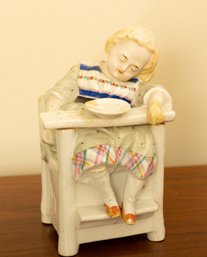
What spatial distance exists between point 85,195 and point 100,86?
0.18 meters

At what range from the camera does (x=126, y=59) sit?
0.73m

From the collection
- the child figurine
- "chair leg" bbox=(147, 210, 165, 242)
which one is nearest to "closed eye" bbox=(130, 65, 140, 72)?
the child figurine

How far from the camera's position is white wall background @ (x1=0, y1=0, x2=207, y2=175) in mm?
993

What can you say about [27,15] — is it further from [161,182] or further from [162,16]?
[161,182]

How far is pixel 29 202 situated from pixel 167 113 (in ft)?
1.13

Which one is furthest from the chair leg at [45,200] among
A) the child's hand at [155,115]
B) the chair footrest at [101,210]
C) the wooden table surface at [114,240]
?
the child's hand at [155,115]

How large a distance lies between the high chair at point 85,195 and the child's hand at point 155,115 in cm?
1

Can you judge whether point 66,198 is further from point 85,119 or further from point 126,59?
point 126,59

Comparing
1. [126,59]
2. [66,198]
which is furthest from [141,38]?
[66,198]

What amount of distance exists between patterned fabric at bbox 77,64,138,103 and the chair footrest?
17cm

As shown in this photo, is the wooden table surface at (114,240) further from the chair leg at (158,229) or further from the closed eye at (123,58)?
the closed eye at (123,58)

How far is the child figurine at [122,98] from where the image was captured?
27.0 inches

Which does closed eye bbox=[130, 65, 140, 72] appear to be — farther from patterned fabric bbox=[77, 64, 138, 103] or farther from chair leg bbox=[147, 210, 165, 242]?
chair leg bbox=[147, 210, 165, 242]

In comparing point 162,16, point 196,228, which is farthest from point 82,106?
point 162,16
